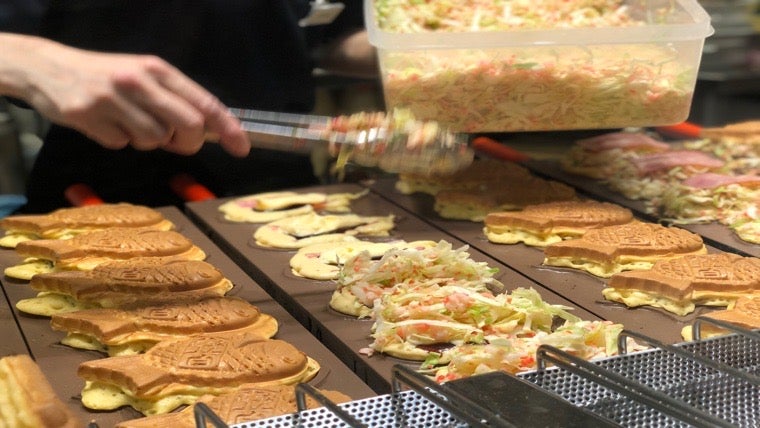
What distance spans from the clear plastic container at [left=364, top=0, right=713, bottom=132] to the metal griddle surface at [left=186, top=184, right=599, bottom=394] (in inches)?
14.1

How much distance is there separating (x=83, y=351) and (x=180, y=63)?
1.62 meters

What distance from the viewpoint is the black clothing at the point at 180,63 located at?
3379 mm

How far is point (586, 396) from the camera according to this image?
1.76 metres

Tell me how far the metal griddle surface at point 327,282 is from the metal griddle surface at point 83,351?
4 centimetres

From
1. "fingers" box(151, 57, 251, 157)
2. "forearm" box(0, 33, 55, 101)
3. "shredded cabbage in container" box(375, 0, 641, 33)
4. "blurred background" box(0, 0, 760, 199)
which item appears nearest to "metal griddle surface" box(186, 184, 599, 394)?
"fingers" box(151, 57, 251, 157)

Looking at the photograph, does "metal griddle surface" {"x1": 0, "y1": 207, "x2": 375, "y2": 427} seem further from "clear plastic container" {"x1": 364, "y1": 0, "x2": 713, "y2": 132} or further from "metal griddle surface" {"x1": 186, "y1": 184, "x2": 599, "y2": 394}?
"clear plastic container" {"x1": 364, "y1": 0, "x2": 713, "y2": 132}

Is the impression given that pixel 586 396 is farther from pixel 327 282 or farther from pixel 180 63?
pixel 180 63

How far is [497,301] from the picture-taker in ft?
7.08

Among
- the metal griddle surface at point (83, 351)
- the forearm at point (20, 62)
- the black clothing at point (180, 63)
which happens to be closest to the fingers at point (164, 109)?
the forearm at point (20, 62)

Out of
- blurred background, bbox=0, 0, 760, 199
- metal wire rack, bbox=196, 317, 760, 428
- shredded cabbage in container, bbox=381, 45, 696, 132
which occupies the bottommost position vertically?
blurred background, bbox=0, 0, 760, 199

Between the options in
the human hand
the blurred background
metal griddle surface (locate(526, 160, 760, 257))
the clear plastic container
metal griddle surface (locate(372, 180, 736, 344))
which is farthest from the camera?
the blurred background

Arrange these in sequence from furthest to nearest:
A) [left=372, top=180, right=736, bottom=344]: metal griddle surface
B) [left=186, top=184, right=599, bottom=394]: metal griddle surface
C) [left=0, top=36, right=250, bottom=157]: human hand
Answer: [left=372, top=180, right=736, bottom=344]: metal griddle surface
[left=186, top=184, right=599, bottom=394]: metal griddle surface
[left=0, top=36, right=250, bottom=157]: human hand

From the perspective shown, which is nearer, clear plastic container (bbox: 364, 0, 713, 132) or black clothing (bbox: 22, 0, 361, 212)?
clear plastic container (bbox: 364, 0, 713, 132)

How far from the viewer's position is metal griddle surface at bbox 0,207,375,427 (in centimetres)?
190
